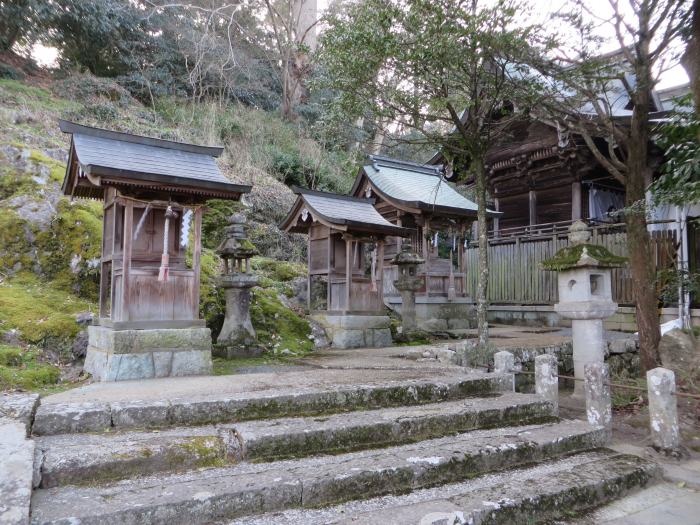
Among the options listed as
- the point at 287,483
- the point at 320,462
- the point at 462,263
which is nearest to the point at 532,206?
the point at 462,263

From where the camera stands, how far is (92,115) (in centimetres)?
1747

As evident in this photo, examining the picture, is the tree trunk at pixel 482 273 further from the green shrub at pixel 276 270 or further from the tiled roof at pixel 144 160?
the green shrub at pixel 276 270

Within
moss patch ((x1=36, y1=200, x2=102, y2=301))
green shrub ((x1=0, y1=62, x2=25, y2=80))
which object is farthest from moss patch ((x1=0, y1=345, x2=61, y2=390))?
green shrub ((x1=0, y1=62, x2=25, y2=80))

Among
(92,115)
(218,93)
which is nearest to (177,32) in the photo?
(218,93)

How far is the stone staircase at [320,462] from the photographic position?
11.0 ft

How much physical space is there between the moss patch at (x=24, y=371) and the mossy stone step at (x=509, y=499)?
4.41m

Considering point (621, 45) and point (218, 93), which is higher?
point (218, 93)

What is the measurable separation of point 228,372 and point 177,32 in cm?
1982

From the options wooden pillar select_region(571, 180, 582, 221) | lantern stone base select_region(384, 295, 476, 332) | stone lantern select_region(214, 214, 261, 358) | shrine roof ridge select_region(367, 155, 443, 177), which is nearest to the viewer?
stone lantern select_region(214, 214, 261, 358)

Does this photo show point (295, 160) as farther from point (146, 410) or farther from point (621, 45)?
point (146, 410)

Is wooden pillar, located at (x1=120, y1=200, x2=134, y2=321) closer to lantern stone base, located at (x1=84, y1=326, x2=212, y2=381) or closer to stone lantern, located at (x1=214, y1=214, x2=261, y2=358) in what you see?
lantern stone base, located at (x1=84, y1=326, x2=212, y2=381)

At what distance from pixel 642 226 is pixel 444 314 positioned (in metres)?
7.25

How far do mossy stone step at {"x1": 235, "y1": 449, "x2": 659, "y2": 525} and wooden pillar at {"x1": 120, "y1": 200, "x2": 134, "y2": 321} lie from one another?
4.42 meters

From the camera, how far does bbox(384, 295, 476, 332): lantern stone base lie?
1388 cm
